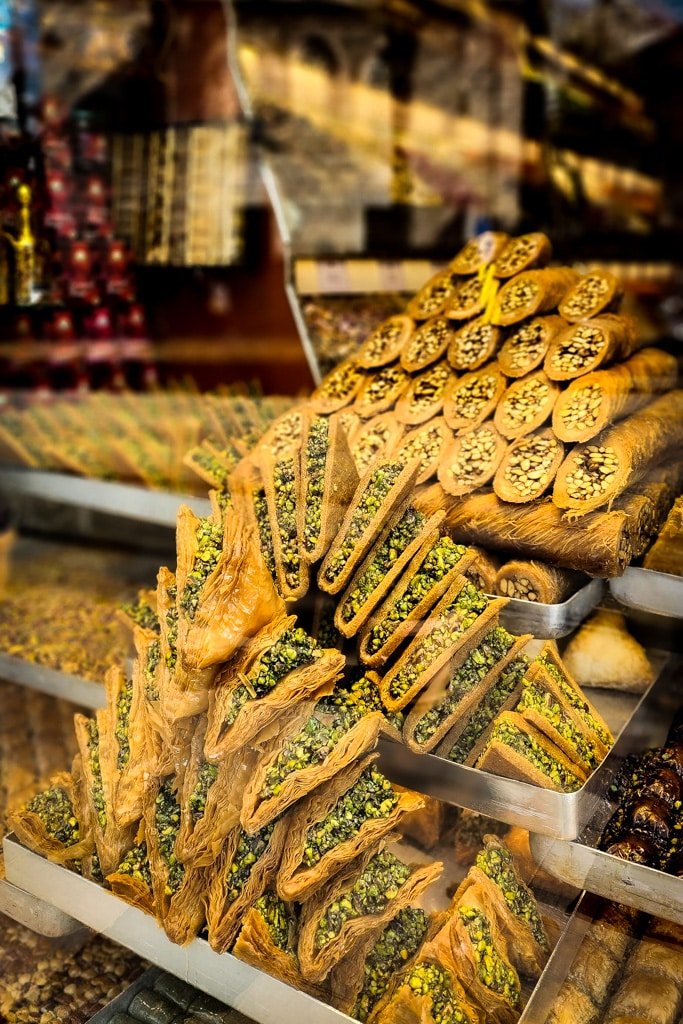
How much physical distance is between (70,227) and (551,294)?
62.8 inches

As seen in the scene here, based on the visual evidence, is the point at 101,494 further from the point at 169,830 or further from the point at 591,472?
the point at 591,472

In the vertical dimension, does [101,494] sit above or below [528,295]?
below

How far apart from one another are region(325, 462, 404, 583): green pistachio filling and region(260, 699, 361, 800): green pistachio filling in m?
0.25

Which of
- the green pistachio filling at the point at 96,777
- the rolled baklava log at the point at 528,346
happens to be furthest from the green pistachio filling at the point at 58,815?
the rolled baklava log at the point at 528,346

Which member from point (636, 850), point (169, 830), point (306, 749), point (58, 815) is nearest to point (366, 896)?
point (306, 749)

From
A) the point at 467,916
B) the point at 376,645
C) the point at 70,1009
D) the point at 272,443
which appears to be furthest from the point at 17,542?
the point at 467,916

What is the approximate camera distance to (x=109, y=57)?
3.38 meters

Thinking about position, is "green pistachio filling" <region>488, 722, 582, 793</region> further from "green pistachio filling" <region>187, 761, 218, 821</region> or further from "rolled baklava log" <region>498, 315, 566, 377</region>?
"rolled baklava log" <region>498, 315, 566, 377</region>

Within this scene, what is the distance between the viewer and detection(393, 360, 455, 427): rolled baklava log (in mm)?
1952

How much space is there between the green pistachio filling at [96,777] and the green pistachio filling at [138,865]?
0.08m

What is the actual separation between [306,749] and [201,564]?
337 mm

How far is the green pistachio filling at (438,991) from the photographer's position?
4.42 feet

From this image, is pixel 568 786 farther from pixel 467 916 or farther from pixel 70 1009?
pixel 70 1009

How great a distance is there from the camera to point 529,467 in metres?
1.74
